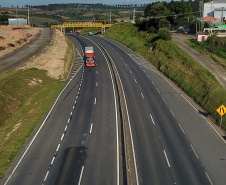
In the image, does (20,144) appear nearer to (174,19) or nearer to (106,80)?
(106,80)

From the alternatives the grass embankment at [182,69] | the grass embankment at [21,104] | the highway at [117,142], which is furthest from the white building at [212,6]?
the highway at [117,142]

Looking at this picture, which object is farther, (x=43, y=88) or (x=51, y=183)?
(x=43, y=88)

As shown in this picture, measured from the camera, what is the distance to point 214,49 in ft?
243

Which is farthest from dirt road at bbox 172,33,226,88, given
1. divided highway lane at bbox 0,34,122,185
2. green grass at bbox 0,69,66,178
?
green grass at bbox 0,69,66,178

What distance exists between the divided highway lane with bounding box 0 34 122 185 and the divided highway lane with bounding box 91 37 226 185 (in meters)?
3.09

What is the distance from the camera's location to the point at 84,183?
27.5 m

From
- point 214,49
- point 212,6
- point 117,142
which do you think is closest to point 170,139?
point 117,142

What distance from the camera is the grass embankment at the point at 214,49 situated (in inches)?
2572

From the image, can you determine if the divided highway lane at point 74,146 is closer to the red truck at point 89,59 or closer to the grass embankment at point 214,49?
the red truck at point 89,59

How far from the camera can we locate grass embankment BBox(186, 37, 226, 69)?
2572 inches

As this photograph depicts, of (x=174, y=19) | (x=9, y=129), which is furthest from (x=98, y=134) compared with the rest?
(x=174, y=19)

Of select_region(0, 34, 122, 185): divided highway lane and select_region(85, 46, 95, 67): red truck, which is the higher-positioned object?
select_region(85, 46, 95, 67): red truck

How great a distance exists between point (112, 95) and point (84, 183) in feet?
82.5

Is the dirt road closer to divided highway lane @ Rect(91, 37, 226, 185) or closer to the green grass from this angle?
divided highway lane @ Rect(91, 37, 226, 185)
